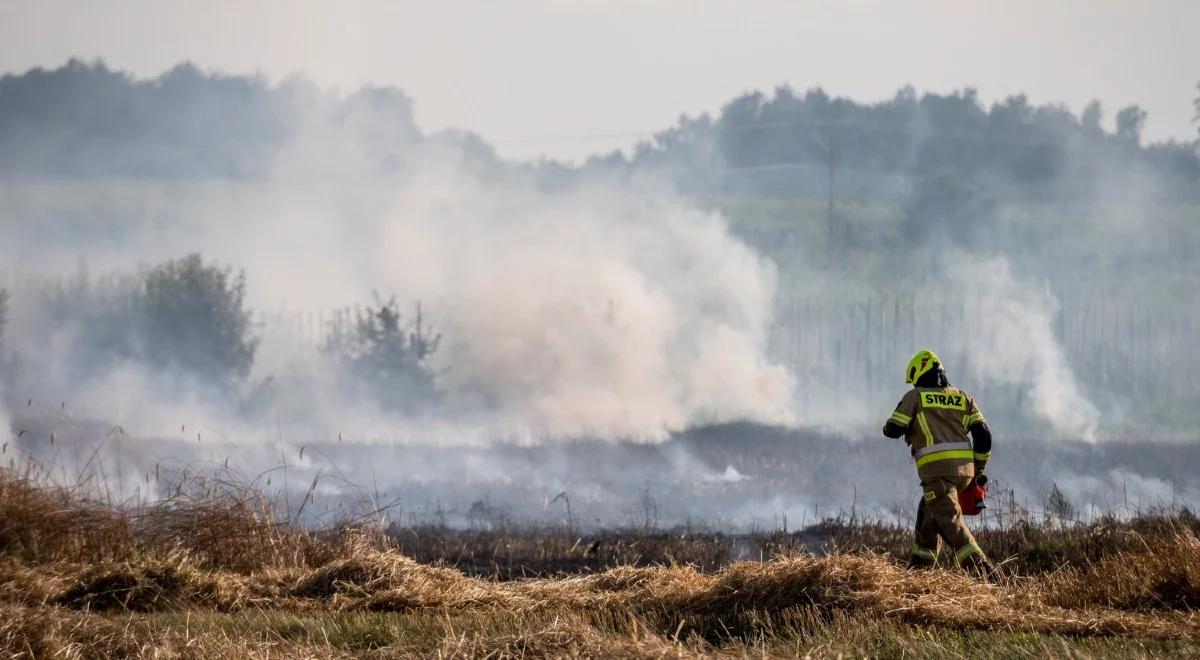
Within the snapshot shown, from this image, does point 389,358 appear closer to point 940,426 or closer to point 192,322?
point 192,322

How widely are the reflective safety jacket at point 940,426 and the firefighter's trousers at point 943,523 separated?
0.12 metres

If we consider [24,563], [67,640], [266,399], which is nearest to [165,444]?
[266,399]

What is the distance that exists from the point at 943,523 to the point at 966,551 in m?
0.43

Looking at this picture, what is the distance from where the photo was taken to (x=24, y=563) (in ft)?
57.3

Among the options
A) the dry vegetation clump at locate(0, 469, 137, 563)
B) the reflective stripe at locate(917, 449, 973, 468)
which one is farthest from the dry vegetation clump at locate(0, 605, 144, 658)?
the reflective stripe at locate(917, 449, 973, 468)

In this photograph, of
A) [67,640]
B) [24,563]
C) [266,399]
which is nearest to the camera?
[67,640]

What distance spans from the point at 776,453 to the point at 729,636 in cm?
6410

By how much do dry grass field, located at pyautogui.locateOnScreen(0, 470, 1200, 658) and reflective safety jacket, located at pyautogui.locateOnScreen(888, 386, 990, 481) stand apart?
1.18m

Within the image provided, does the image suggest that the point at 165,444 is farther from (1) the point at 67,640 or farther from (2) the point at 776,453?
(1) the point at 67,640

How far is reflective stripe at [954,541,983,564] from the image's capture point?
15.0 meters

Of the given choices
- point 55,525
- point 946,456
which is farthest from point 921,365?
point 55,525

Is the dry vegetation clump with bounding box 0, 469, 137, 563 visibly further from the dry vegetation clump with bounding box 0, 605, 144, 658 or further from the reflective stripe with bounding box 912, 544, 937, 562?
the reflective stripe with bounding box 912, 544, 937, 562

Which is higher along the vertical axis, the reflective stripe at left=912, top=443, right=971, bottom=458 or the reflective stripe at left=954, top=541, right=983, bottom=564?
the reflective stripe at left=912, top=443, right=971, bottom=458

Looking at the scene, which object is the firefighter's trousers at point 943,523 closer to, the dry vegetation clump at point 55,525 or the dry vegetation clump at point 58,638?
the dry vegetation clump at point 58,638
